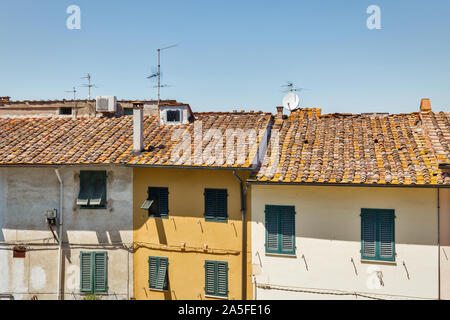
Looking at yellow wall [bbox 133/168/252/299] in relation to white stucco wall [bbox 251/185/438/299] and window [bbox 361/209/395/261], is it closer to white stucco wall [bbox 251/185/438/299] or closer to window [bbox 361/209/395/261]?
white stucco wall [bbox 251/185/438/299]

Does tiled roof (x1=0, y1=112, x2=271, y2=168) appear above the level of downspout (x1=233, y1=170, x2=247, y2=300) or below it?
above

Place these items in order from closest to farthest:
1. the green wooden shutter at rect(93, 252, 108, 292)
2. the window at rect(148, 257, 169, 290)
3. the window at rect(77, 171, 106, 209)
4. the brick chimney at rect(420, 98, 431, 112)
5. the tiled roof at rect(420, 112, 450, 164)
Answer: the tiled roof at rect(420, 112, 450, 164) → the window at rect(148, 257, 169, 290) → the window at rect(77, 171, 106, 209) → the green wooden shutter at rect(93, 252, 108, 292) → the brick chimney at rect(420, 98, 431, 112)

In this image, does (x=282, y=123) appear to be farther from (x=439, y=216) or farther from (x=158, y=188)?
(x=439, y=216)

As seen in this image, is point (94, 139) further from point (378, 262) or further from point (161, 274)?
point (378, 262)

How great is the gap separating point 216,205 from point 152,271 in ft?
11.1

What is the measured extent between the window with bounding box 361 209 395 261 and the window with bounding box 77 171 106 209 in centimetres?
892

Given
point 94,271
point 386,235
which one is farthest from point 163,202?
point 386,235

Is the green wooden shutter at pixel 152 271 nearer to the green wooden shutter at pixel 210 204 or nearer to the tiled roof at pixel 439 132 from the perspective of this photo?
the green wooden shutter at pixel 210 204

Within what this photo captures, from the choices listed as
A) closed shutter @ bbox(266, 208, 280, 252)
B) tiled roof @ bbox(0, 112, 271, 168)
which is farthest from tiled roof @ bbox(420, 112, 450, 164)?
tiled roof @ bbox(0, 112, 271, 168)

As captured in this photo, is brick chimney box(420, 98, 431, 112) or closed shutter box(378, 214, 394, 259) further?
brick chimney box(420, 98, 431, 112)

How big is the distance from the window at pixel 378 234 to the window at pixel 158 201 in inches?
258

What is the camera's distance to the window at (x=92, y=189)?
41.9ft

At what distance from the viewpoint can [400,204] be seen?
34.7ft

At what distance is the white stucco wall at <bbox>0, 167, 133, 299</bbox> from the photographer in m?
12.9
